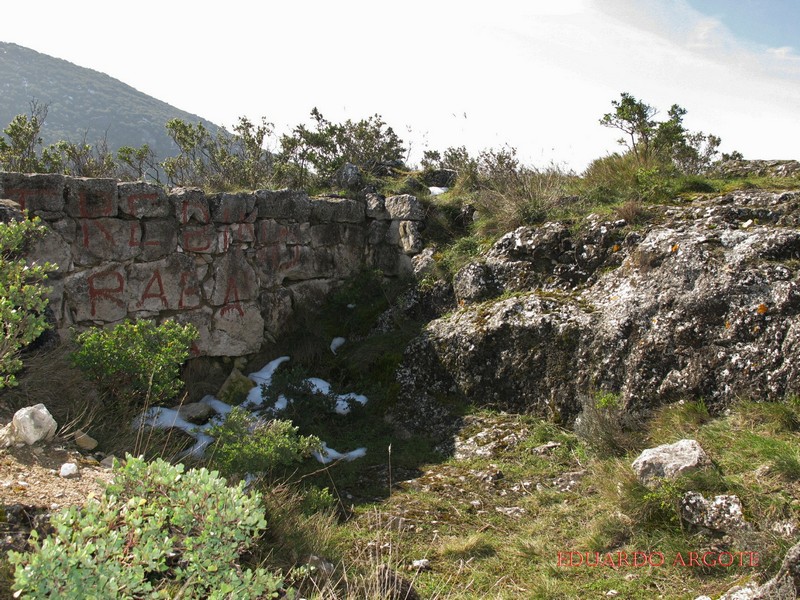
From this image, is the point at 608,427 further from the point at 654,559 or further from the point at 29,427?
the point at 29,427

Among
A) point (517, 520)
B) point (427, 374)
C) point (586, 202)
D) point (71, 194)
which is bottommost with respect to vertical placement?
point (517, 520)

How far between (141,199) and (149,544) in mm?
4785

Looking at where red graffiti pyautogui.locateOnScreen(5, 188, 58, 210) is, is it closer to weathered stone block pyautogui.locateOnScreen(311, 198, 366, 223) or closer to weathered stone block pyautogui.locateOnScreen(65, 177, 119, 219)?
weathered stone block pyautogui.locateOnScreen(65, 177, 119, 219)

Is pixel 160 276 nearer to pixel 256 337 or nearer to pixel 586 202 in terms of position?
pixel 256 337

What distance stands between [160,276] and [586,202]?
190 inches

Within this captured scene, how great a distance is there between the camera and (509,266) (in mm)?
6789

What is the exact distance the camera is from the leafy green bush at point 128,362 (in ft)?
15.4

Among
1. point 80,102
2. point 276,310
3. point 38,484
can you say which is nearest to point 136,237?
point 276,310

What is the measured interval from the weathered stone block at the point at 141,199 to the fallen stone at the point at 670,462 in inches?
199

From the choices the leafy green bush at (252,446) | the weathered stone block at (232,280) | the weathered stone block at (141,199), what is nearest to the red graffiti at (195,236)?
the weathered stone block at (232,280)

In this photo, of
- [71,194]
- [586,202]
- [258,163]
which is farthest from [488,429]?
[258,163]

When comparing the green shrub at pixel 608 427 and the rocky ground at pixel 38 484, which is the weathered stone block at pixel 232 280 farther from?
the green shrub at pixel 608 427

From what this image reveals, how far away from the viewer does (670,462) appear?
4.00 meters

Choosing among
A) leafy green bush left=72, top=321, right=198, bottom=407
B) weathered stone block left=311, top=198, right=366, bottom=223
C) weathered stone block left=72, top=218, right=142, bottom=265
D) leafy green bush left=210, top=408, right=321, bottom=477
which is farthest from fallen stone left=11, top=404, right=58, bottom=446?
weathered stone block left=311, top=198, right=366, bottom=223
